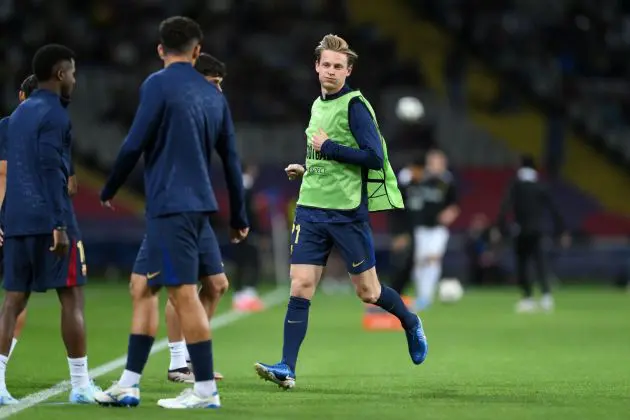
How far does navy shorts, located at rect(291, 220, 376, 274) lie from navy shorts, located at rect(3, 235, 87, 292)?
1.97 metres

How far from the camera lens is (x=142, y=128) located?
336 inches

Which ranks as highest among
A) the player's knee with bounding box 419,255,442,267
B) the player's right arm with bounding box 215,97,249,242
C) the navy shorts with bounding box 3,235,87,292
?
the player's right arm with bounding box 215,97,249,242

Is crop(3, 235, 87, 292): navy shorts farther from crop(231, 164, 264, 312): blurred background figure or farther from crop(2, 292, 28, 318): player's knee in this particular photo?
crop(231, 164, 264, 312): blurred background figure

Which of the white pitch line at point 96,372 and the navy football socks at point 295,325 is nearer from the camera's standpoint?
the white pitch line at point 96,372

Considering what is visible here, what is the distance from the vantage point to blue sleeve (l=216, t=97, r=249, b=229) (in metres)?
8.80

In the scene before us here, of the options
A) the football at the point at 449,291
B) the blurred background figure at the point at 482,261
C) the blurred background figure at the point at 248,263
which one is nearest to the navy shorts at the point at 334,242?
the blurred background figure at the point at 248,263

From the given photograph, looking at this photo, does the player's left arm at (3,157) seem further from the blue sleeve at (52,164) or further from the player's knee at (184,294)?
the player's knee at (184,294)

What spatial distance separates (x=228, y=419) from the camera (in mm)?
8484

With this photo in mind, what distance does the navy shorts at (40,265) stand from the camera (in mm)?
9242

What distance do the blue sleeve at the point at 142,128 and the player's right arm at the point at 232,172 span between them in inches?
18.1

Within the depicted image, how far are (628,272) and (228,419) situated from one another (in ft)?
71.1

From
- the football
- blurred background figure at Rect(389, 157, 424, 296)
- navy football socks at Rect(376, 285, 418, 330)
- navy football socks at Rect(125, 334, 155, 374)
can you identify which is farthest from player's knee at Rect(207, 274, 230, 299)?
the football

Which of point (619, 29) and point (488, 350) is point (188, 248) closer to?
point (488, 350)

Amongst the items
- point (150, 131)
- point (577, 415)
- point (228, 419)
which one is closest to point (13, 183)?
point (150, 131)
